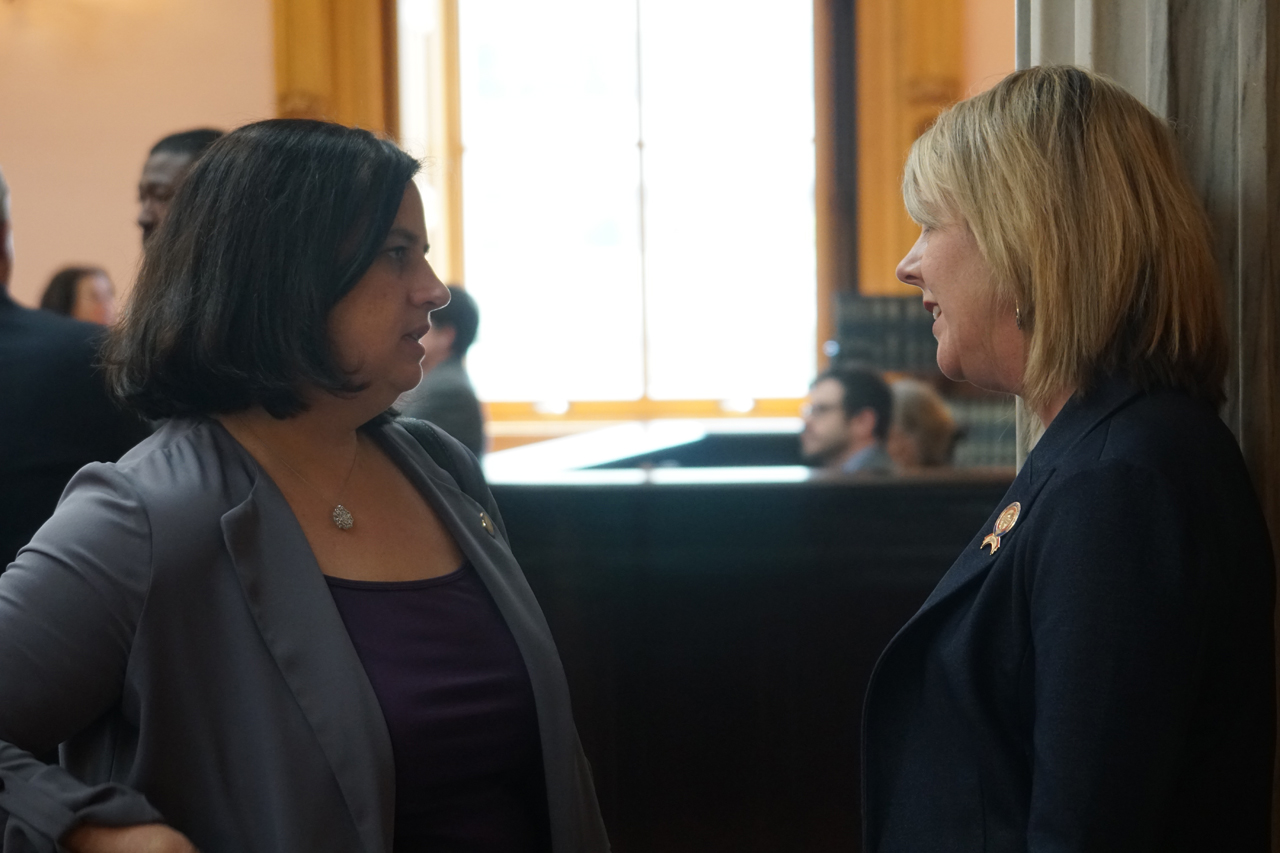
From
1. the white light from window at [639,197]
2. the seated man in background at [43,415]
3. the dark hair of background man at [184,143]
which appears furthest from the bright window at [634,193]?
the seated man in background at [43,415]

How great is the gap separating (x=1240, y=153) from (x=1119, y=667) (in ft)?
2.19

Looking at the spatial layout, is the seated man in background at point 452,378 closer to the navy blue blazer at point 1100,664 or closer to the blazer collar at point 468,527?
the blazer collar at point 468,527

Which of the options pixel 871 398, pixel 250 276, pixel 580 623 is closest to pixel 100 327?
pixel 250 276

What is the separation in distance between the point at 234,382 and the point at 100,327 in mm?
860

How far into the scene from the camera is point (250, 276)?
4.75ft

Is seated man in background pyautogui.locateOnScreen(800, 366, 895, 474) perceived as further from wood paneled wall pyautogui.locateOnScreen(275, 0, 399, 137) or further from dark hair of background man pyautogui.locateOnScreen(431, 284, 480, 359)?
wood paneled wall pyautogui.locateOnScreen(275, 0, 399, 137)

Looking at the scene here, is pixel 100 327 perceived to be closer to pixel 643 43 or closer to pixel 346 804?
pixel 346 804

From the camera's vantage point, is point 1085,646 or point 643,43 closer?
point 1085,646

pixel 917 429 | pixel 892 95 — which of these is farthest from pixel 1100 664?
pixel 892 95

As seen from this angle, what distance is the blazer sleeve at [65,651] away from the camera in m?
1.22

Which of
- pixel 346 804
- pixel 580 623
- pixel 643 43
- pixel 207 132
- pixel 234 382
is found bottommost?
pixel 580 623

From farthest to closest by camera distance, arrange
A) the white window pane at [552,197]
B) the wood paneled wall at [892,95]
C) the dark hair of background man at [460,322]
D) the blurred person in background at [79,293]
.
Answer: the white window pane at [552,197]
the wood paneled wall at [892,95]
the blurred person in background at [79,293]
the dark hair of background man at [460,322]

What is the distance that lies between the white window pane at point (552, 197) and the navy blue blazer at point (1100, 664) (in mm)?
8017

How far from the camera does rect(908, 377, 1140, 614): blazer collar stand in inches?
48.8
